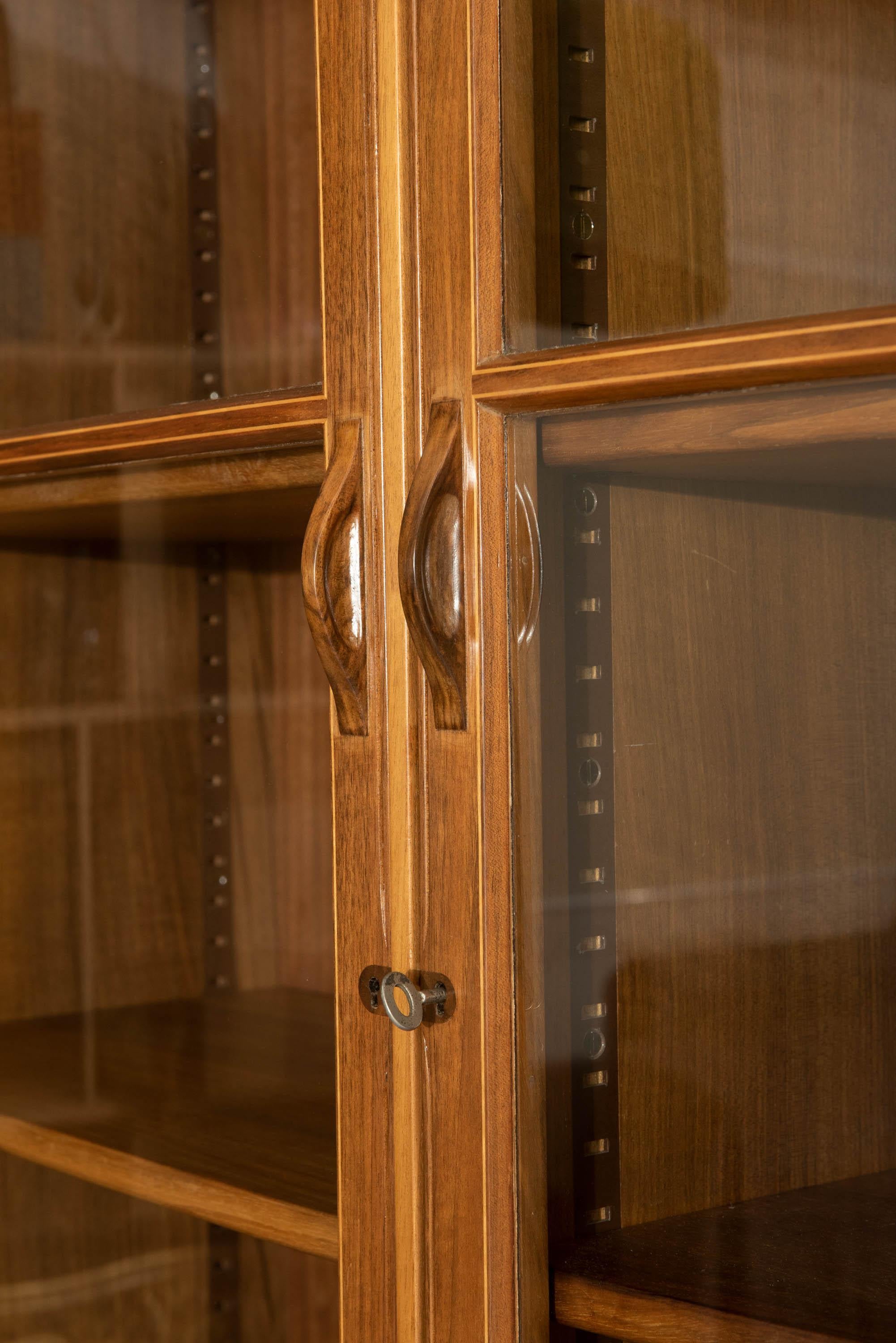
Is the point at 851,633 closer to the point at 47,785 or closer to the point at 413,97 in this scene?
the point at 413,97

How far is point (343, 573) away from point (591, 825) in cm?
14

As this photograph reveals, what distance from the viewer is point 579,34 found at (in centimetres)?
56

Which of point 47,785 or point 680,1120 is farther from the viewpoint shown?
point 47,785

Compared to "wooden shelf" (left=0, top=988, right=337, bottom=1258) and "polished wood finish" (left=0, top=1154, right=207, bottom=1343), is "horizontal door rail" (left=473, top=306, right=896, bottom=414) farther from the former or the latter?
"polished wood finish" (left=0, top=1154, right=207, bottom=1343)

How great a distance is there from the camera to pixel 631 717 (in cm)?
56

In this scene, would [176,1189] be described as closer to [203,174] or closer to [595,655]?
[595,655]

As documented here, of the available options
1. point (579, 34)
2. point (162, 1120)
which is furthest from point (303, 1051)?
point (579, 34)

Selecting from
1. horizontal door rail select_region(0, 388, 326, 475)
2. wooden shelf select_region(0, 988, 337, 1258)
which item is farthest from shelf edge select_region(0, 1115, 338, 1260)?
horizontal door rail select_region(0, 388, 326, 475)

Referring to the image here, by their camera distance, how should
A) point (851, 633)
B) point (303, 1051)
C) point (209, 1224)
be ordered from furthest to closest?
1. point (209, 1224)
2. point (303, 1051)
3. point (851, 633)

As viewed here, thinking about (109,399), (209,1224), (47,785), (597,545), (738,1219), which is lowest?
(209,1224)

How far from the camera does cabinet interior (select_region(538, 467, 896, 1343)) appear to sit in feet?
1.70

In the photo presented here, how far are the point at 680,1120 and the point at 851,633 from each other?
197 millimetres

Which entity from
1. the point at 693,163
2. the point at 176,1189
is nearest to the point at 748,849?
the point at 693,163

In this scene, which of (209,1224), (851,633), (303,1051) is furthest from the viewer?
(209,1224)
